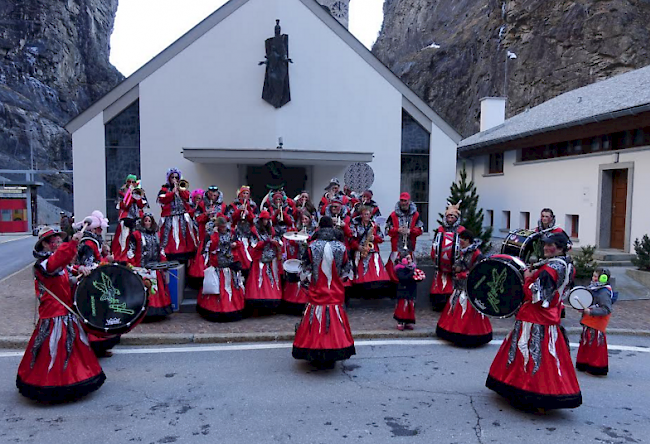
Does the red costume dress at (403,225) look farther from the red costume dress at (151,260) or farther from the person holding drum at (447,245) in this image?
the red costume dress at (151,260)

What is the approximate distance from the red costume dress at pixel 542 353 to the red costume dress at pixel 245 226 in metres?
4.63

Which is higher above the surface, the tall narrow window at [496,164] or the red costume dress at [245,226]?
the tall narrow window at [496,164]

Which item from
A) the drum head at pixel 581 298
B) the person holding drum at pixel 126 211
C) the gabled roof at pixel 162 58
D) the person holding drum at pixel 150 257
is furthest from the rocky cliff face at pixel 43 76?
the drum head at pixel 581 298

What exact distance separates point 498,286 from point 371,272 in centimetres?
347

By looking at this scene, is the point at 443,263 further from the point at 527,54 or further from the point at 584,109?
the point at 527,54

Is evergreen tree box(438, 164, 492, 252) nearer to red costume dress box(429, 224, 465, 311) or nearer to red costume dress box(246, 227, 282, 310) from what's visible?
red costume dress box(429, 224, 465, 311)

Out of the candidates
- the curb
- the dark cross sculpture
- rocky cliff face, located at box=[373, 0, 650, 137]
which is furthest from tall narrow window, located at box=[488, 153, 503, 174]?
the curb

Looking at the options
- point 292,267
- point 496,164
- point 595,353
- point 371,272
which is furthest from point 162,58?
point 496,164

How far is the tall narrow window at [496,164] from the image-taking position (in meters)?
21.5

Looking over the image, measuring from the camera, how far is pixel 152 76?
46.5 feet

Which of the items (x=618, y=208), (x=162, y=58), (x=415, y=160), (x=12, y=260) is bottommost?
(x=12, y=260)

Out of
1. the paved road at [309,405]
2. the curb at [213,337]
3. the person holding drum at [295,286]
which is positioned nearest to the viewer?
the paved road at [309,405]

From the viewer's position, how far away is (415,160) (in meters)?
16.2

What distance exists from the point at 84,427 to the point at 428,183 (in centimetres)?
1349
